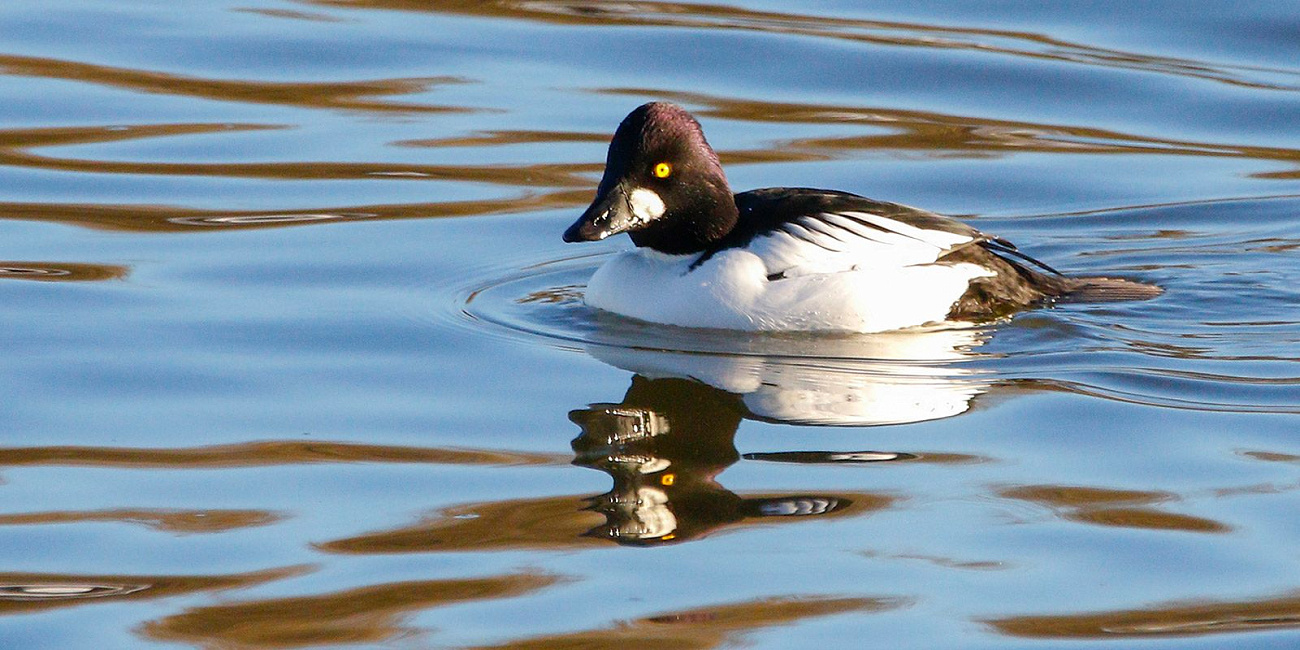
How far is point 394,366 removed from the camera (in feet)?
23.3

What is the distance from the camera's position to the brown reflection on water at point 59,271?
8312 millimetres

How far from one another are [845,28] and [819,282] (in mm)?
6542

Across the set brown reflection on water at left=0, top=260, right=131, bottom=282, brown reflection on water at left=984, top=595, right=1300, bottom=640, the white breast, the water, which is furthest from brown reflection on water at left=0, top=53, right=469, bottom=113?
brown reflection on water at left=984, top=595, right=1300, bottom=640

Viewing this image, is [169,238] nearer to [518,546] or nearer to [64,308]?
[64,308]

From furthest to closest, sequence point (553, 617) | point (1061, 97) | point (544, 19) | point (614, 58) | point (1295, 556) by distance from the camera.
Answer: point (544, 19) < point (614, 58) < point (1061, 97) < point (1295, 556) < point (553, 617)

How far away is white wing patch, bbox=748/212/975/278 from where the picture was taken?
7.55m

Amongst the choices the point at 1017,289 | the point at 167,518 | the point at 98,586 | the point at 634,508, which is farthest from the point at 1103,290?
the point at 98,586

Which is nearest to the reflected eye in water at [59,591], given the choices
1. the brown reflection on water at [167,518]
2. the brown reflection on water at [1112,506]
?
the brown reflection on water at [167,518]

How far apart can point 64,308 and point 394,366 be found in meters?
1.63

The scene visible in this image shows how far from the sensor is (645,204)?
7648 millimetres

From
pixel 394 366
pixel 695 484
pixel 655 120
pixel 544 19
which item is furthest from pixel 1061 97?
pixel 695 484

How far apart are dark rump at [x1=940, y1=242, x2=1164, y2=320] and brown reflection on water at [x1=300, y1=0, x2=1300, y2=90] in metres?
4.65

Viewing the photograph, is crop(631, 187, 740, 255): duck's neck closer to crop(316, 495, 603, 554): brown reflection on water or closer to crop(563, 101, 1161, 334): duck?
crop(563, 101, 1161, 334): duck

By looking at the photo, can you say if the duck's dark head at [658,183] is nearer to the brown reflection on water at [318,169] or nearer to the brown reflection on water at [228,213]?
the brown reflection on water at [228,213]
